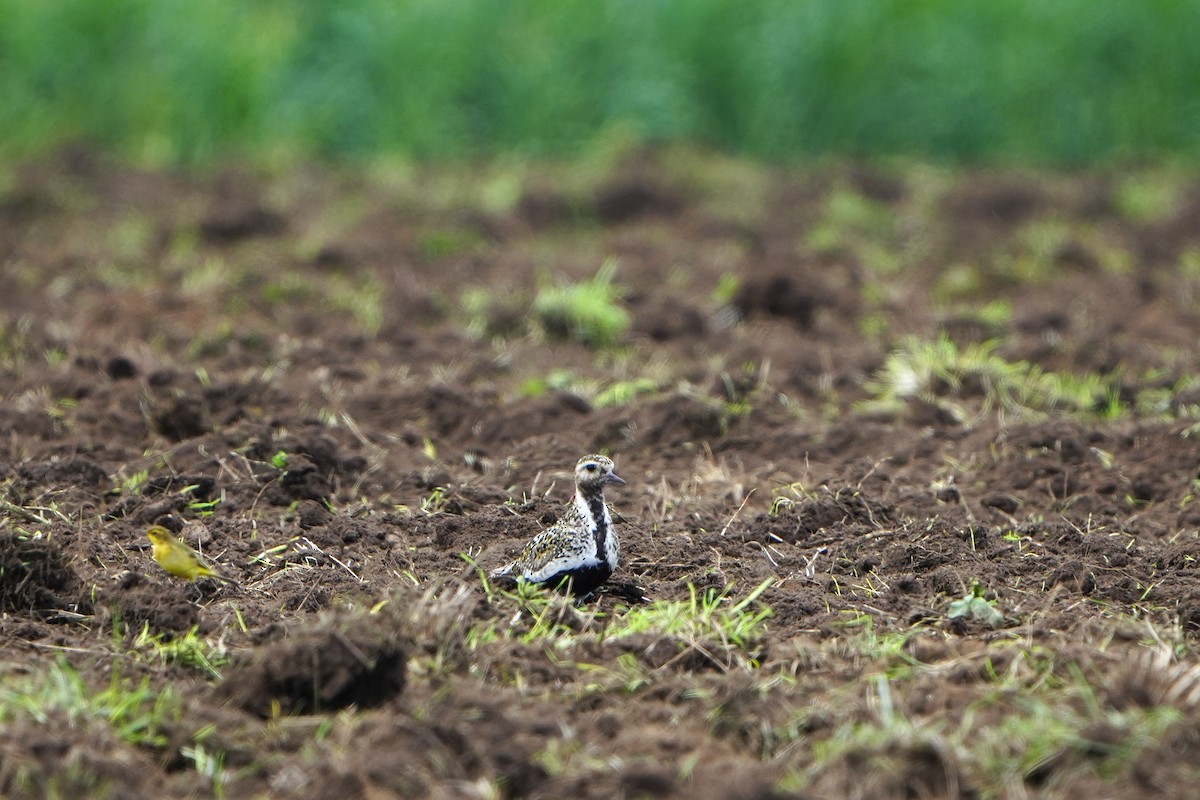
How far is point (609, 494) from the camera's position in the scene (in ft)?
22.4

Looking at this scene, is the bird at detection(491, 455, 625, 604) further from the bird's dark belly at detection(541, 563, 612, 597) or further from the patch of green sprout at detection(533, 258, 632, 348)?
the patch of green sprout at detection(533, 258, 632, 348)

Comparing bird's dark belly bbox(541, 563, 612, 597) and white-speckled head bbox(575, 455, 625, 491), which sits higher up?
white-speckled head bbox(575, 455, 625, 491)

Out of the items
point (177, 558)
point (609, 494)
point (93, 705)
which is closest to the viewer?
point (93, 705)

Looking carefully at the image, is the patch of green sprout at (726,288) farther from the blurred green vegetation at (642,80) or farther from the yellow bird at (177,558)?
the yellow bird at (177,558)

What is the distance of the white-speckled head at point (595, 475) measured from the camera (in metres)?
5.56

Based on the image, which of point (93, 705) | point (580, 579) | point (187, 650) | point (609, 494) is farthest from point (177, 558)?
point (609, 494)

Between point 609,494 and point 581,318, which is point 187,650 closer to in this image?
point 609,494

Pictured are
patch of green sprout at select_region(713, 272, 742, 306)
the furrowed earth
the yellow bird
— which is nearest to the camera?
the furrowed earth

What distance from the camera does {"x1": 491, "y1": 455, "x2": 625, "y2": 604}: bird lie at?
5344 millimetres

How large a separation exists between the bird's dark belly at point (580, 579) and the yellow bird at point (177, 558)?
1231mm

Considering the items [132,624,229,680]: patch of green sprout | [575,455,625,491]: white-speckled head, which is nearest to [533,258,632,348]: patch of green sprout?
[575,455,625,491]: white-speckled head

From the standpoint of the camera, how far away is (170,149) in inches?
548

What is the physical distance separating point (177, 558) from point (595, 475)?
1.50m

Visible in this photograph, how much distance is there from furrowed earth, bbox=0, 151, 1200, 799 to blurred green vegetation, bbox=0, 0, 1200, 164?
1804mm
